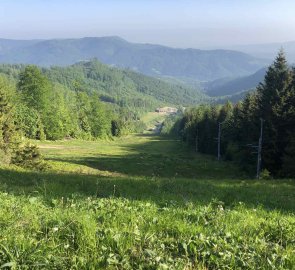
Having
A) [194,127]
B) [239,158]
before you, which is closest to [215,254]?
[239,158]

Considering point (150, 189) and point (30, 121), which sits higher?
point (150, 189)

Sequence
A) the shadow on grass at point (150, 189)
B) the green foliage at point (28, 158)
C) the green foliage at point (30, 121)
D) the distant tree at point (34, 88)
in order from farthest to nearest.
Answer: the distant tree at point (34, 88), the green foliage at point (30, 121), the green foliage at point (28, 158), the shadow on grass at point (150, 189)

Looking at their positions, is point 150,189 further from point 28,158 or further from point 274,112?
point 274,112

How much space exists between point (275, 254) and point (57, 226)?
306 centimetres

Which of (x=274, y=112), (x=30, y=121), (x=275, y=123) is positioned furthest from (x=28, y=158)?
(x=30, y=121)

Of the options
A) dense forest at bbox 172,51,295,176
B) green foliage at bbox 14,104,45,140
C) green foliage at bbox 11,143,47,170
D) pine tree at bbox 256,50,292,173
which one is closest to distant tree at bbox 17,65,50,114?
green foliage at bbox 14,104,45,140

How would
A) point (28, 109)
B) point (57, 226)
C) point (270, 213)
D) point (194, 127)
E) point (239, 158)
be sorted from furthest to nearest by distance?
point (194, 127), point (28, 109), point (239, 158), point (270, 213), point (57, 226)

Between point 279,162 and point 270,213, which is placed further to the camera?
point 279,162

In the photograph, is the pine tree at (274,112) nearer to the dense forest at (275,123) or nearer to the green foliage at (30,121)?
the dense forest at (275,123)

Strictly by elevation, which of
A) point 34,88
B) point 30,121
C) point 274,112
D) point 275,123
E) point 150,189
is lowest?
point 30,121

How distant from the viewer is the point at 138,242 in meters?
4.99

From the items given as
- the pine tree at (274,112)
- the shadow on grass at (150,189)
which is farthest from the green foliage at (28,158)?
the pine tree at (274,112)

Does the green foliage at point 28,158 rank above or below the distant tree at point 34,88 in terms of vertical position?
below

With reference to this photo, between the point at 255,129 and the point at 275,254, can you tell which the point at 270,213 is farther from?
the point at 255,129
